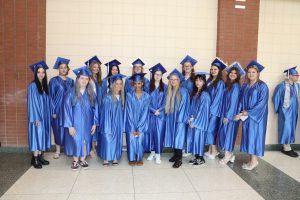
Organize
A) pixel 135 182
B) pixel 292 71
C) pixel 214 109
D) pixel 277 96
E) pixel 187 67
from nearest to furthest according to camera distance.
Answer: pixel 135 182, pixel 214 109, pixel 187 67, pixel 292 71, pixel 277 96

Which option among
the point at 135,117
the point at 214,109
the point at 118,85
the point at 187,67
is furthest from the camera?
the point at 187,67

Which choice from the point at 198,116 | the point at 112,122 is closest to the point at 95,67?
the point at 112,122

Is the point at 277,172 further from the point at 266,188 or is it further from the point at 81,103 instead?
the point at 81,103

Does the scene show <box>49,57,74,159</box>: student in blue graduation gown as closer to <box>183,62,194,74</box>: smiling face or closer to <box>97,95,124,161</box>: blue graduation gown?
<box>97,95,124,161</box>: blue graduation gown

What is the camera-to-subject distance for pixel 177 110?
4.46 metres

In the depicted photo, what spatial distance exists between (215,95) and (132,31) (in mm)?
2119

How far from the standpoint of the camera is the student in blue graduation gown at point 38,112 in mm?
4098

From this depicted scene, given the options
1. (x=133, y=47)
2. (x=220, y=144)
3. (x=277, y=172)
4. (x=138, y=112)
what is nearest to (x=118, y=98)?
A: (x=138, y=112)

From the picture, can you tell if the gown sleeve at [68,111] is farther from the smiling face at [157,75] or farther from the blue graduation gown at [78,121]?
the smiling face at [157,75]


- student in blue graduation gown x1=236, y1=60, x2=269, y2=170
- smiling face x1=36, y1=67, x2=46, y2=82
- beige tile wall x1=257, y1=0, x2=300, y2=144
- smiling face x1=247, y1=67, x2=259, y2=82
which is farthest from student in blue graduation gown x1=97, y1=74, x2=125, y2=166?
beige tile wall x1=257, y1=0, x2=300, y2=144

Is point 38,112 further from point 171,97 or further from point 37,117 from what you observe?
point 171,97

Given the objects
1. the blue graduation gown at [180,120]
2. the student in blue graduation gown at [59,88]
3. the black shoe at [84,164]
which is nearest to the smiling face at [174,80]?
the blue graduation gown at [180,120]

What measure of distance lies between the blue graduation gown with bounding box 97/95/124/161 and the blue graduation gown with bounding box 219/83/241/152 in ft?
5.75

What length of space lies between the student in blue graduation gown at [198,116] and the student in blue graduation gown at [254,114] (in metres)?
0.57
